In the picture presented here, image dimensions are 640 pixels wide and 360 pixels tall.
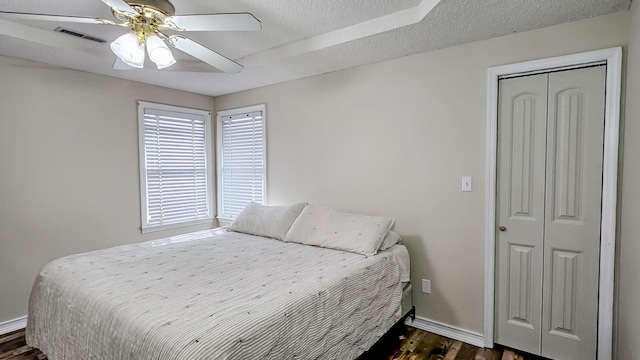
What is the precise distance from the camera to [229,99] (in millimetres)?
3980

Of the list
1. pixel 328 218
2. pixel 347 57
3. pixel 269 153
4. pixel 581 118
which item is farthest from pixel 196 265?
pixel 581 118

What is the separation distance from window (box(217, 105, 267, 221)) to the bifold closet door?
2.47 metres

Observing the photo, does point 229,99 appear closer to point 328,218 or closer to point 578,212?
point 328,218

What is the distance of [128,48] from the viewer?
1.67 metres

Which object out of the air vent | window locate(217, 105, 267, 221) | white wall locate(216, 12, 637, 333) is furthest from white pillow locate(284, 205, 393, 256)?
the air vent

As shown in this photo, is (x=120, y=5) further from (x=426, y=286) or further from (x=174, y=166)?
(x=426, y=286)

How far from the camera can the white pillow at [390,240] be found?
246cm

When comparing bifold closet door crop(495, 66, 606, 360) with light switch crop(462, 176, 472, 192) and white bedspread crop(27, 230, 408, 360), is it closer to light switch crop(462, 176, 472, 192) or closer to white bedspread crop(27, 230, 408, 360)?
light switch crop(462, 176, 472, 192)

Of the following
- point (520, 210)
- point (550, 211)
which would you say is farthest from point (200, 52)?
point (550, 211)

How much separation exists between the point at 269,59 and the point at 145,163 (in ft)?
6.12

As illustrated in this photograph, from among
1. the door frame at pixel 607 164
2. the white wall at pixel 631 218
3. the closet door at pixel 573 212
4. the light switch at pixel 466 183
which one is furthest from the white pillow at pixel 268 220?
the white wall at pixel 631 218

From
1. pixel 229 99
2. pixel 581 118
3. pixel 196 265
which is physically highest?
pixel 229 99

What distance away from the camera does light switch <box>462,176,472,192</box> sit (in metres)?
2.40

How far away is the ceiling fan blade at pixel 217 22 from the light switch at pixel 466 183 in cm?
181
